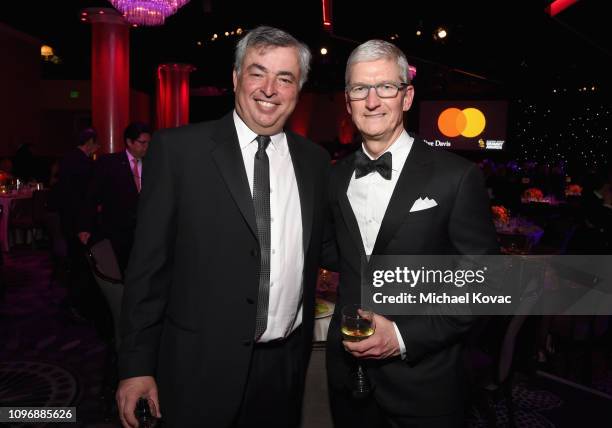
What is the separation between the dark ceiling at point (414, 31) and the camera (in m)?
6.82

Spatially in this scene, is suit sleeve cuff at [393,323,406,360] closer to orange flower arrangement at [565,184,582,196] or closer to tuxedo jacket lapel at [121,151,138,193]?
tuxedo jacket lapel at [121,151,138,193]

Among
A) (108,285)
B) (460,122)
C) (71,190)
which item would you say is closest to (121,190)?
(71,190)

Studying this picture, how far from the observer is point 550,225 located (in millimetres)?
7324

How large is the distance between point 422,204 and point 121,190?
3.87 metres

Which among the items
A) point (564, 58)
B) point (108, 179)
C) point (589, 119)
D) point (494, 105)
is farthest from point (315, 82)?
point (108, 179)

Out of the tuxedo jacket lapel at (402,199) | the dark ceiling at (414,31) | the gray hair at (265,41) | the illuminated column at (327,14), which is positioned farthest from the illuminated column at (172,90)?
the tuxedo jacket lapel at (402,199)

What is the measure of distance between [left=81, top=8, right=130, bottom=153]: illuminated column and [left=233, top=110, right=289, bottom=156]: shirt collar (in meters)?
7.70

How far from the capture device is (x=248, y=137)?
1957mm

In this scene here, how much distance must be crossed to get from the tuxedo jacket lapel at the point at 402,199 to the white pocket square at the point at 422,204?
1 cm

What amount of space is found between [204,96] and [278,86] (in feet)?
77.5

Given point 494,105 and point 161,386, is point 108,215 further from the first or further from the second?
point 494,105

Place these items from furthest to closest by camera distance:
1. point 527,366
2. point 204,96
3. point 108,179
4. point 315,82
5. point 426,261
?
point 204,96
point 315,82
point 108,179
point 527,366
point 426,261

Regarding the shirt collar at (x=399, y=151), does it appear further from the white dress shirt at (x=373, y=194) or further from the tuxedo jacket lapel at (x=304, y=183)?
the tuxedo jacket lapel at (x=304, y=183)

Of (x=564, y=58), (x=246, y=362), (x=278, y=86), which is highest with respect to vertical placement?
(x=564, y=58)
